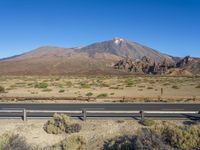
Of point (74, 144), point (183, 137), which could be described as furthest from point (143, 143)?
point (74, 144)

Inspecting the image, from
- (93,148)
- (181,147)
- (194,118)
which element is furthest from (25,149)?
(194,118)

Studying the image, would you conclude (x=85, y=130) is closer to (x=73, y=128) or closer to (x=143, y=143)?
(x=73, y=128)

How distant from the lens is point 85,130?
1891 centimetres

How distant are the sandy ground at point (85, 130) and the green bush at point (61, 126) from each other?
270mm

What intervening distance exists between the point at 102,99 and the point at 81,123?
15135 mm

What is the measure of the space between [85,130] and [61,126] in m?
1.27

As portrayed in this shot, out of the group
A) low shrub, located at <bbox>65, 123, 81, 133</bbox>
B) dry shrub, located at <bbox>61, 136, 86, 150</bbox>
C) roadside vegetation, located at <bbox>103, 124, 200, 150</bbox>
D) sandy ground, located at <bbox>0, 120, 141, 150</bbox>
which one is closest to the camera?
roadside vegetation, located at <bbox>103, 124, 200, 150</bbox>

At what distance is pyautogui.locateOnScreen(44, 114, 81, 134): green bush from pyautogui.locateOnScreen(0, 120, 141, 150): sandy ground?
0.27 meters

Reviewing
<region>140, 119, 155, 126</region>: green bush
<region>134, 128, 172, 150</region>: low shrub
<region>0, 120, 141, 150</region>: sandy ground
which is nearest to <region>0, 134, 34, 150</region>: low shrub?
<region>0, 120, 141, 150</region>: sandy ground

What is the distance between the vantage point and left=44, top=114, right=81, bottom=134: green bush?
61.3ft

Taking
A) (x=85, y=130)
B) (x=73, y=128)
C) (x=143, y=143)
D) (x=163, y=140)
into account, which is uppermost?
(x=143, y=143)

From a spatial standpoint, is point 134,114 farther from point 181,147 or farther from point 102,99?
point 102,99

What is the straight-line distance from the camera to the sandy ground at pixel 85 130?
17438 millimetres

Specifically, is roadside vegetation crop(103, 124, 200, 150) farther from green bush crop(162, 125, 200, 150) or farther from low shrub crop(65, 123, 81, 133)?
low shrub crop(65, 123, 81, 133)
